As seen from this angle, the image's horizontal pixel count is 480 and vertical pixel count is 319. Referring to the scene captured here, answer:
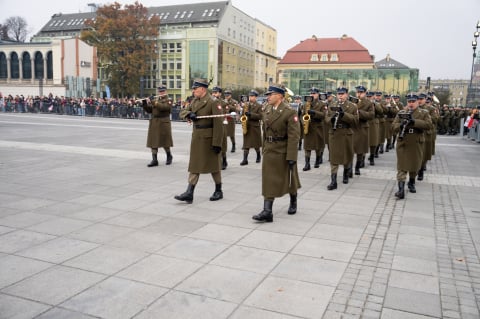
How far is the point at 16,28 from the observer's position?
3575 inches

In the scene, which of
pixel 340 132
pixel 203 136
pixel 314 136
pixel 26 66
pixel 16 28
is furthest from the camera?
pixel 16 28

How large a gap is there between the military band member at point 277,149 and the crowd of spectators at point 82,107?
26.8m

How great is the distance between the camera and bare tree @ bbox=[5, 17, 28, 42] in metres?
90.2

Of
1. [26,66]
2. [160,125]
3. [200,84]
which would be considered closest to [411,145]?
[200,84]

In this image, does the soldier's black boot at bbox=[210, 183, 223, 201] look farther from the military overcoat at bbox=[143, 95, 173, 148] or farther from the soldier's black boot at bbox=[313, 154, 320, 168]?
the soldier's black boot at bbox=[313, 154, 320, 168]

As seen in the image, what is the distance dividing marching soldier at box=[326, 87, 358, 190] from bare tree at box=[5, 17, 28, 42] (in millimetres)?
96837

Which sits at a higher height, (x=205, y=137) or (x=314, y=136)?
(x=205, y=137)

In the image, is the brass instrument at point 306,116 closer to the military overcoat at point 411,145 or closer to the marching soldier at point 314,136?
the marching soldier at point 314,136

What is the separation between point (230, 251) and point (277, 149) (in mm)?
1902

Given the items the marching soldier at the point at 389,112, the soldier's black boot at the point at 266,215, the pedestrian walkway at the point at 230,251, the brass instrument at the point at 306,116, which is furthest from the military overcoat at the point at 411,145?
the marching soldier at the point at 389,112

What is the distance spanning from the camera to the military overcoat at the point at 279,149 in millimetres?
6305

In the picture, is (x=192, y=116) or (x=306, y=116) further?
(x=306, y=116)

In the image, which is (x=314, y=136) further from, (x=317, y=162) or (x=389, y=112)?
(x=389, y=112)

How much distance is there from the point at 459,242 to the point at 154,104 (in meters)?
7.55
